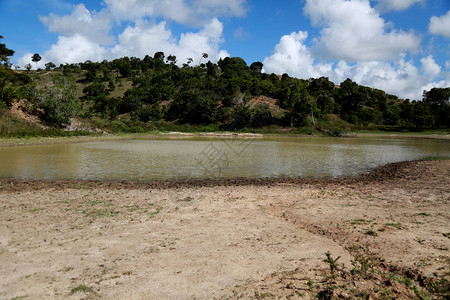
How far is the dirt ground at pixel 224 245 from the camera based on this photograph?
4.09m

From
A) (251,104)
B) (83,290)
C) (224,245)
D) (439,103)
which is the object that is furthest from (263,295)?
(439,103)

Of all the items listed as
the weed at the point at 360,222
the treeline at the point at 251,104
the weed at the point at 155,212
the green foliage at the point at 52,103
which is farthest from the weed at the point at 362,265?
the treeline at the point at 251,104

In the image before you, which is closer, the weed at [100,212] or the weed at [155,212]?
the weed at [100,212]

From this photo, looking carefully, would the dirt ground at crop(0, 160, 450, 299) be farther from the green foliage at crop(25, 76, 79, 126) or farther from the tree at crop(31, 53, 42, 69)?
the tree at crop(31, 53, 42, 69)

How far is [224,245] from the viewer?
5.55 metres

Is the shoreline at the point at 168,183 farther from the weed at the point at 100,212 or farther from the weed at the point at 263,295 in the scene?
the weed at the point at 263,295

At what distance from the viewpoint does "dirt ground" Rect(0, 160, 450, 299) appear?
4090 millimetres

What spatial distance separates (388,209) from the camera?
7824mm

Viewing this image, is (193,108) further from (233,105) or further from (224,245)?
(224,245)

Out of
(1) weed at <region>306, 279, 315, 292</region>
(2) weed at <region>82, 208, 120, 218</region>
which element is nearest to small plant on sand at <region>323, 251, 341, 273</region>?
(1) weed at <region>306, 279, 315, 292</region>

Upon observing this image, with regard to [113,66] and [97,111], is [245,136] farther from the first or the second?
[113,66]

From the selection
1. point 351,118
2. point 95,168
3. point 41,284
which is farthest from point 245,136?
point 41,284

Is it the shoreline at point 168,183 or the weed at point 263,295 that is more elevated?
the shoreline at point 168,183

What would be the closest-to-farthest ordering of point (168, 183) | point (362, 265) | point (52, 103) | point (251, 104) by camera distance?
point (362, 265) → point (168, 183) → point (52, 103) → point (251, 104)
